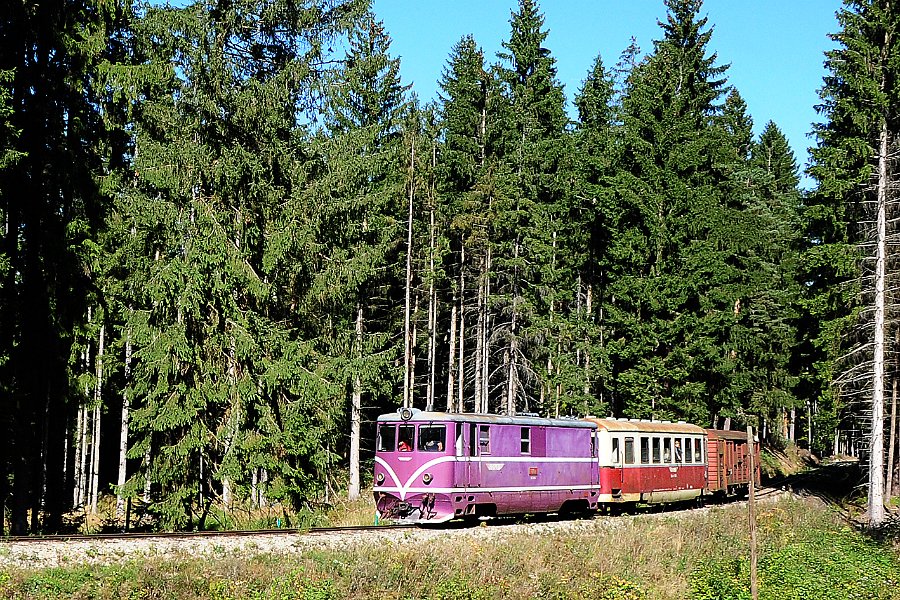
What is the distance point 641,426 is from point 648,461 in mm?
1132

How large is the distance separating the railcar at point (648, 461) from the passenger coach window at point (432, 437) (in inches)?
281

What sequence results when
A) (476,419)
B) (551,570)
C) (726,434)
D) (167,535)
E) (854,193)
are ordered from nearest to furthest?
(167,535), (551,570), (476,419), (854,193), (726,434)

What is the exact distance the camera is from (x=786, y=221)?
214ft

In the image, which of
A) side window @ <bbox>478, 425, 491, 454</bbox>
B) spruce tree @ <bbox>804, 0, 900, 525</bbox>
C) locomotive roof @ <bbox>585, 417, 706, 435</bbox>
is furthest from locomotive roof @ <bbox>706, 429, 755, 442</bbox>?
side window @ <bbox>478, 425, 491, 454</bbox>

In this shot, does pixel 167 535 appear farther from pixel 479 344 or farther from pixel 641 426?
pixel 479 344

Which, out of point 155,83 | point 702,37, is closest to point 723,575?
point 155,83

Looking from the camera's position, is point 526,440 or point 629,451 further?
point 629,451

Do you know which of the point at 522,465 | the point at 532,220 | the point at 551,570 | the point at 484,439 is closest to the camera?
the point at 551,570

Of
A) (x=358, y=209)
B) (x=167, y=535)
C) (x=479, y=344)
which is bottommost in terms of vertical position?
(x=167, y=535)

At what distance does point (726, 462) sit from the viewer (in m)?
34.2

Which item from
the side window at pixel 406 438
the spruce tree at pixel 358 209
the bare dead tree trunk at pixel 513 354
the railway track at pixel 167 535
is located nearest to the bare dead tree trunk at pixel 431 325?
the spruce tree at pixel 358 209

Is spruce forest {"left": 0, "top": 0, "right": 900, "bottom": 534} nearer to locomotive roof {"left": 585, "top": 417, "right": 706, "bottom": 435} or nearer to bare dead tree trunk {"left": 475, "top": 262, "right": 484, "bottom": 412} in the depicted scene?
bare dead tree trunk {"left": 475, "top": 262, "right": 484, "bottom": 412}

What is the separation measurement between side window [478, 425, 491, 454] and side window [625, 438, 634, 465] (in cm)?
660

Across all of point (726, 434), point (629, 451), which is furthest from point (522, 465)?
point (726, 434)
